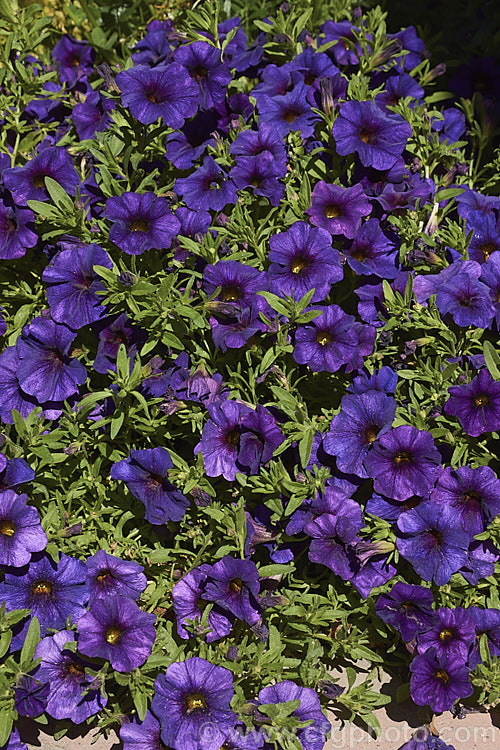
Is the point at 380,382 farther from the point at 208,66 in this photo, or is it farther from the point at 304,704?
the point at 208,66

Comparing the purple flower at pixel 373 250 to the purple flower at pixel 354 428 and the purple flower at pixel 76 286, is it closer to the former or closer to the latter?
the purple flower at pixel 354 428

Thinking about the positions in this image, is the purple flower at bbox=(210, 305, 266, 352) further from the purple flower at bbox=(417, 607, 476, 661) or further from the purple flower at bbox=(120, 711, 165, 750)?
the purple flower at bbox=(120, 711, 165, 750)

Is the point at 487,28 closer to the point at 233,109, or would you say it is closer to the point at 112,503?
the point at 233,109

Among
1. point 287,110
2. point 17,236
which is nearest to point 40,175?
point 17,236

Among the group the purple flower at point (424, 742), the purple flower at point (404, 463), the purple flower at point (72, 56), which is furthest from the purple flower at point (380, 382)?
the purple flower at point (72, 56)

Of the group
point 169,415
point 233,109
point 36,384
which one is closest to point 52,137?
point 233,109
